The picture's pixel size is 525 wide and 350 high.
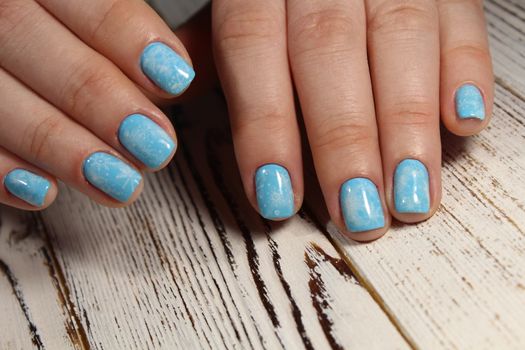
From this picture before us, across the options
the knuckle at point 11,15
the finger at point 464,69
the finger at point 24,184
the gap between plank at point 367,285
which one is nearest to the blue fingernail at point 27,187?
the finger at point 24,184

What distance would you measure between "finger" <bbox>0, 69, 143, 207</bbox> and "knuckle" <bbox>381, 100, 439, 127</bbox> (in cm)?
21

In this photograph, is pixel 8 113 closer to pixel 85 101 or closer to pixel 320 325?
pixel 85 101

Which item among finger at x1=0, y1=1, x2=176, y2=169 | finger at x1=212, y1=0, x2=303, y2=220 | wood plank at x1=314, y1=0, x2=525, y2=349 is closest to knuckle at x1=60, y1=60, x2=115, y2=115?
finger at x1=0, y1=1, x2=176, y2=169

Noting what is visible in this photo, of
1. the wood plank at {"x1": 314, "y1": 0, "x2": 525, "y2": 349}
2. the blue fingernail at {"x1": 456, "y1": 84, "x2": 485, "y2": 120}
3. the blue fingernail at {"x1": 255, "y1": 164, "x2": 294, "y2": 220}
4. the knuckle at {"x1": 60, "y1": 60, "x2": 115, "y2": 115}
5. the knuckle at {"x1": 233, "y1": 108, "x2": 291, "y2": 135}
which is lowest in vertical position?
the wood plank at {"x1": 314, "y1": 0, "x2": 525, "y2": 349}

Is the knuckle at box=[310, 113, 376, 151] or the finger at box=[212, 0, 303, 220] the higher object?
the finger at box=[212, 0, 303, 220]

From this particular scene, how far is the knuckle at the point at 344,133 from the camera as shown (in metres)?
0.52

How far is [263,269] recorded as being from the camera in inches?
19.9

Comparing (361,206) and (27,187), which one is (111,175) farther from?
(361,206)

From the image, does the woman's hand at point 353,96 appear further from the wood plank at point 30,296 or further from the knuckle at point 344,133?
the wood plank at point 30,296

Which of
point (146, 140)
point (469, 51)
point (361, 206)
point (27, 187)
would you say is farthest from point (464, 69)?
point (27, 187)

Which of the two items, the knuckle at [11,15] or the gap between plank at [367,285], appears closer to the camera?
the gap between plank at [367,285]

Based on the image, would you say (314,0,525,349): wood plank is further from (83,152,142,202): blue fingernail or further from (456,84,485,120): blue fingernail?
(83,152,142,202): blue fingernail

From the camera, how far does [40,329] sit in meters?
0.51

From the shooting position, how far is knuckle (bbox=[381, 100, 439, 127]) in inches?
20.4
